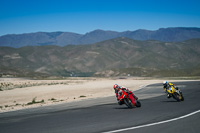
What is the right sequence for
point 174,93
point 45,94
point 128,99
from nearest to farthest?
point 128,99 → point 174,93 → point 45,94

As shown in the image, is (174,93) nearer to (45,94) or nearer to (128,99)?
(128,99)

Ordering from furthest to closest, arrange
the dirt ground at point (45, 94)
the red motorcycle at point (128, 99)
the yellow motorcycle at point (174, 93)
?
the dirt ground at point (45, 94), the yellow motorcycle at point (174, 93), the red motorcycle at point (128, 99)

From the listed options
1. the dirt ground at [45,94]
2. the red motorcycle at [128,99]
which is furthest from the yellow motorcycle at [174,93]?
the dirt ground at [45,94]

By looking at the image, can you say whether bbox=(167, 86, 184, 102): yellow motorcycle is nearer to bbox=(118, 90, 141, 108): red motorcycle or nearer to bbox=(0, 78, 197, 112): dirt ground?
bbox=(118, 90, 141, 108): red motorcycle

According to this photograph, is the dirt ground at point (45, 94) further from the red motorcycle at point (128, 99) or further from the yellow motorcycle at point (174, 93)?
the yellow motorcycle at point (174, 93)

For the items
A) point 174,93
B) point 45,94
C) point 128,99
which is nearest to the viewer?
point 128,99

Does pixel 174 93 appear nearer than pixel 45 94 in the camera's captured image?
Yes

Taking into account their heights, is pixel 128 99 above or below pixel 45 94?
below

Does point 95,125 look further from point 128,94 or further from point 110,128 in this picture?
point 128,94

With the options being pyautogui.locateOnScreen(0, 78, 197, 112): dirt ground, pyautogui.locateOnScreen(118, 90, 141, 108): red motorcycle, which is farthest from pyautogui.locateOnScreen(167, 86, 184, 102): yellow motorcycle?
pyautogui.locateOnScreen(0, 78, 197, 112): dirt ground

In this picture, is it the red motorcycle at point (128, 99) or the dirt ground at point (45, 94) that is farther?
the dirt ground at point (45, 94)

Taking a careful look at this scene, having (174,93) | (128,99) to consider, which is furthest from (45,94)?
(128,99)

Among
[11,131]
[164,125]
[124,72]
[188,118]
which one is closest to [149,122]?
[164,125]

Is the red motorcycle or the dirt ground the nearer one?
the red motorcycle
